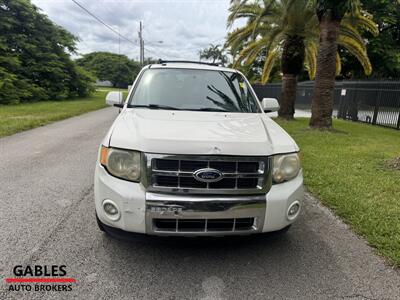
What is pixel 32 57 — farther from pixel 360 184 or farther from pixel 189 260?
pixel 189 260

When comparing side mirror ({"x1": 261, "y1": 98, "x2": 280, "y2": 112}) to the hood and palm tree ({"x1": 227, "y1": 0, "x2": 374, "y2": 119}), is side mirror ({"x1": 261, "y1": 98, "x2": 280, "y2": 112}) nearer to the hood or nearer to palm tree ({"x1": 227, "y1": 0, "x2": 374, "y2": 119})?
the hood

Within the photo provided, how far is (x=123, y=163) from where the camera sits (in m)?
2.51

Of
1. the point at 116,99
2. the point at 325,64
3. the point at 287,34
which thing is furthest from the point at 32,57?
the point at 116,99

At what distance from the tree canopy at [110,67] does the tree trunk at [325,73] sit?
70.3 meters

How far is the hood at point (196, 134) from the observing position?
2.44 meters

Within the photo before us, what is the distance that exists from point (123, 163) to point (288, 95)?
13.1 metres

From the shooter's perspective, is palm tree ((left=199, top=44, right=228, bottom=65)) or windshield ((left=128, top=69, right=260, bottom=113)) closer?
windshield ((left=128, top=69, right=260, bottom=113))

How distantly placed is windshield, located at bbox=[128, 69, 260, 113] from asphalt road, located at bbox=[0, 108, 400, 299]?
155 centimetres

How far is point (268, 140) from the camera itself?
2.70 metres

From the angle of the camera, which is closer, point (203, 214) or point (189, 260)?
point (203, 214)

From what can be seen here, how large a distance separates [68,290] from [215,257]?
4.08ft

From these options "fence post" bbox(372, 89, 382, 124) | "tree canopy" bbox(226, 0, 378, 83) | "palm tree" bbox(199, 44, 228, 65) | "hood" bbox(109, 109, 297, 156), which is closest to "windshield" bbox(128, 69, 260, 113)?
"hood" bbox(109, 109, 297, 156)

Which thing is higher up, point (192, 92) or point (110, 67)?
point (110, 67)

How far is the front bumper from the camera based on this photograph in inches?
93.2
